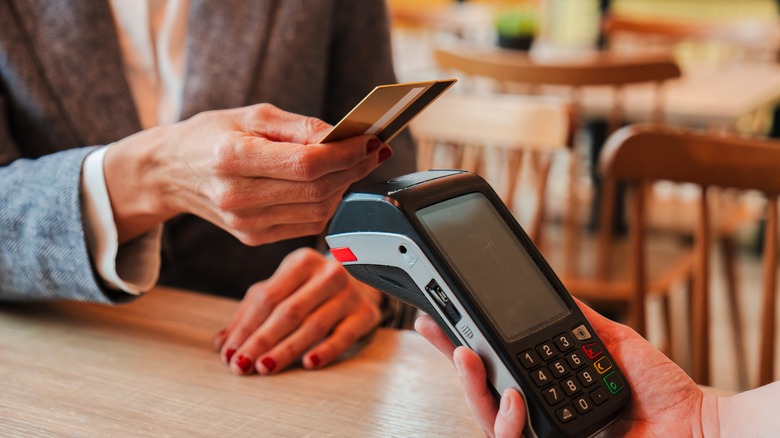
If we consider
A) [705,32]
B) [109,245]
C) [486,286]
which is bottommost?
[705,32]

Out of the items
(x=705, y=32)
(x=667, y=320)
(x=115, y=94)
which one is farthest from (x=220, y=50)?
(x=705, y=32)

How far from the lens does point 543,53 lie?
2.98m

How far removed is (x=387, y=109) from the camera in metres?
0.58

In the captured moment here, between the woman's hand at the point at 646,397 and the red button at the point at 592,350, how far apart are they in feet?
0.07

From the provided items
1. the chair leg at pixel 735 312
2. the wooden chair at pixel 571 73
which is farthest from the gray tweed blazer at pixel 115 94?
the chair leg at pixel 735 312

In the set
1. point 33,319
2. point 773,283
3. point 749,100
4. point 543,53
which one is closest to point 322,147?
point 33,319

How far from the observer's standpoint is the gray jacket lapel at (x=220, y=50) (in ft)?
3.13

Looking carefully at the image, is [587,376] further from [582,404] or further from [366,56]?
[366,56]

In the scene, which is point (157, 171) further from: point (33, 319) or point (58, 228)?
point (33, 319)

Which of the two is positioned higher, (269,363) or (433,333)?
(433,333)

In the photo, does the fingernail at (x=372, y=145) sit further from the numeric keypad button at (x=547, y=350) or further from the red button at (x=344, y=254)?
the numeric keypad button at (x=547, y=350)

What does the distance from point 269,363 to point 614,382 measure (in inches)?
11.4

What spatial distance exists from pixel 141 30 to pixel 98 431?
0.52 m

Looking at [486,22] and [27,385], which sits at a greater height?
[27,385]
